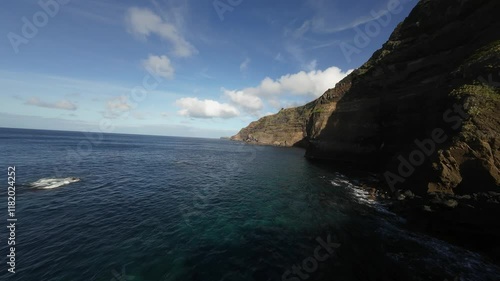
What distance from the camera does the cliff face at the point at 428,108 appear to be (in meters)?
21.8

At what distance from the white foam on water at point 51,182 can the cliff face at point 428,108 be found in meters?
45.2

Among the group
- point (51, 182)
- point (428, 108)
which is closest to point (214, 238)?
point (51, 182)

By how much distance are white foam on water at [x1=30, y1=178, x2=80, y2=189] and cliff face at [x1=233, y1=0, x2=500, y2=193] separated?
148 feet

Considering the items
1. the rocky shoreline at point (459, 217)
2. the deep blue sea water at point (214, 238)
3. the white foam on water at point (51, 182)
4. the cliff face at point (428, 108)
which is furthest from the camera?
the white foam on water at point (51, 182)

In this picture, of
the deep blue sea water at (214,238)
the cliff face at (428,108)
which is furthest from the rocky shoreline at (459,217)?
the deep blue sea water at (214,238)

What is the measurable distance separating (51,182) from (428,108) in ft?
181

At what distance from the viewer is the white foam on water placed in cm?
2658

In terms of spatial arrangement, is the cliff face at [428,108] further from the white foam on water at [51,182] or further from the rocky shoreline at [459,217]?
the white foam on water at [51,182]

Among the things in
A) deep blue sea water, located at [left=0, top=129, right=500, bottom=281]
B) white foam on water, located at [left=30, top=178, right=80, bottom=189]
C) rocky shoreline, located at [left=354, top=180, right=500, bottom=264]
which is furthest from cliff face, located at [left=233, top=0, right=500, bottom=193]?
white foam on water, located at [left=30, top=178, right=80, bottom=189]

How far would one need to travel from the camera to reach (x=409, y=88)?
41.4 m

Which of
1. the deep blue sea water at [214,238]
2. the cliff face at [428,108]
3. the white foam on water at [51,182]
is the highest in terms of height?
the cliff face at [428,108]

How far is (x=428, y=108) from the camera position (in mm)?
31984

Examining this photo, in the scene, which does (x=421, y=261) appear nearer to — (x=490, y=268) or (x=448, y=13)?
(x=490, y=268)

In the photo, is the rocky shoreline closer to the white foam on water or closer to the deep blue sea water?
the deep blue sea water
